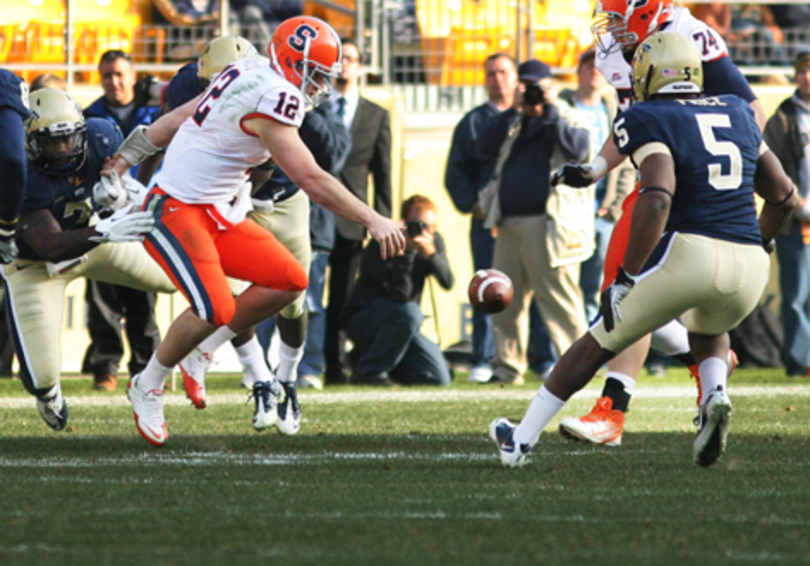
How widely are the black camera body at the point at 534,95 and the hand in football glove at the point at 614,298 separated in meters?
4.25

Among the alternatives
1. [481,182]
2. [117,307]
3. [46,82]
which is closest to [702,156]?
[481,182]

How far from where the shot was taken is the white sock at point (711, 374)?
4617 millimetres

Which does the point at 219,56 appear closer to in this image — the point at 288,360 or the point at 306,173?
the point at 306,173

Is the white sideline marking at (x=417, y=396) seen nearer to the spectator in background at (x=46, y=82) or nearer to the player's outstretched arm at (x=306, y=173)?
the spectator in background at (x=46, y=82)

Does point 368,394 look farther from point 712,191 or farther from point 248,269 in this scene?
point 712,191

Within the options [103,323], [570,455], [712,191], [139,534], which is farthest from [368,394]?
[139,534]

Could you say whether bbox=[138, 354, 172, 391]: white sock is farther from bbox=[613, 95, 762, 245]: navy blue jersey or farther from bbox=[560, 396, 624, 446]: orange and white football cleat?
bbox=[613, 95, 762, 245]: navy blue jersey

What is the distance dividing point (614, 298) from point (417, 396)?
3.64m

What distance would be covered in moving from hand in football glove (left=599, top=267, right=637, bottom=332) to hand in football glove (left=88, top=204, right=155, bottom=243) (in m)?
1.89

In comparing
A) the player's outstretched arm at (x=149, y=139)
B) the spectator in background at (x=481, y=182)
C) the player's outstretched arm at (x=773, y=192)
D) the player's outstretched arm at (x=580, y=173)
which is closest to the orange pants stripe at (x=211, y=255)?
the player's outstretched arm at (x=149, y=139)

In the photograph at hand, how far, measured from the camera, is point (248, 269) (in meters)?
5.35

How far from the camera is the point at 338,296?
360 inches

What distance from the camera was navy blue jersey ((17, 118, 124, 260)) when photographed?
5.98 meters

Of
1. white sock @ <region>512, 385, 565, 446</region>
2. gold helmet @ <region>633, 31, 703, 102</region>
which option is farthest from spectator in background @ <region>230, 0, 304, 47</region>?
white sock @ <region>512, 385, 565, 446</region>
